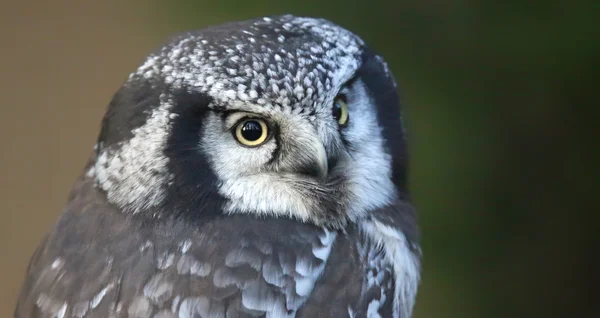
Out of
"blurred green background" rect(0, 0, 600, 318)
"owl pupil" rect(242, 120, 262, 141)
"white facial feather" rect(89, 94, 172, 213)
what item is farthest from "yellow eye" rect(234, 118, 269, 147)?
"blurred green background" rect(0, 0, 600, 318)

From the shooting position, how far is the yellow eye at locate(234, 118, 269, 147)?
1.69 m

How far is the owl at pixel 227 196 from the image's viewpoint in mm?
Answer: 1649

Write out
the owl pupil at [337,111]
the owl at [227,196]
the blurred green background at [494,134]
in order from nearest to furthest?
the owl at [227,196], the owl pupil at [337,111], the blurred green background at [494,134]

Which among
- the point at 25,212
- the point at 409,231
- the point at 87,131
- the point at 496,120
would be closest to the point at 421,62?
the point at 496,120

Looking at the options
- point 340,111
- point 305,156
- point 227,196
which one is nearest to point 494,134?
point 340,111

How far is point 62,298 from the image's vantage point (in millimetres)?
1701

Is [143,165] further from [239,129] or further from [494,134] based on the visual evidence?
[494,134]

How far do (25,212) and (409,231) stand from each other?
3.26m

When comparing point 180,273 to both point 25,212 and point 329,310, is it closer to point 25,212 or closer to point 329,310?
point 329,310

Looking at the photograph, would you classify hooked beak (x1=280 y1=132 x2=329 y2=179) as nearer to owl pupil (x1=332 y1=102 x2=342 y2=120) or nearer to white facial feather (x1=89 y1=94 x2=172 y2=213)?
owl pupil (x1=332 y1=102 x2=342 y2=120)

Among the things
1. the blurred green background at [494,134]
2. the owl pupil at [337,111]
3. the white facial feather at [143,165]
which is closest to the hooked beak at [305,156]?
the owl pupil at [337,111]

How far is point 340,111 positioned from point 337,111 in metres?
0.01

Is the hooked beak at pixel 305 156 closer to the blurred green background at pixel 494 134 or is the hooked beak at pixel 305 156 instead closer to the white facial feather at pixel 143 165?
the white facial feather at pixel 143 165

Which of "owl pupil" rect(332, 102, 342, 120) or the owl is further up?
"owl pupil" rect(332, 102, 342, 120)
